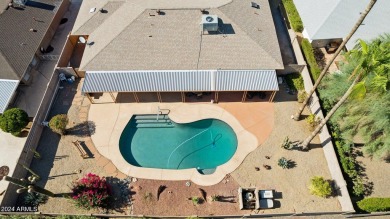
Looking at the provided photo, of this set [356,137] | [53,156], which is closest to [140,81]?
[53,156]

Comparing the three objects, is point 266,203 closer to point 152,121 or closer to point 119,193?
point 119,193

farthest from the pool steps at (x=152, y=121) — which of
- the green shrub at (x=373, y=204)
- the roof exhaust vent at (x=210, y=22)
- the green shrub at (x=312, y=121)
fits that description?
the green shrub at (x=373, y=204)

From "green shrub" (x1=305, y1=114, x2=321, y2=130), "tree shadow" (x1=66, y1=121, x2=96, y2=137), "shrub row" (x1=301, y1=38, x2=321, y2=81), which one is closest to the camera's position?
"green shrub" (x1=305, y1=114, x2=321, y2=130)

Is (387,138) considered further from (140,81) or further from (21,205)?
(21,205)

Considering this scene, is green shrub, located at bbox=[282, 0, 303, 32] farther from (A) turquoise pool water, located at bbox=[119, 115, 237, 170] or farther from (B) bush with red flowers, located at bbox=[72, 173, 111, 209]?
(B) bush with red flowers, located at bbox=[72, 173, 111, 209]

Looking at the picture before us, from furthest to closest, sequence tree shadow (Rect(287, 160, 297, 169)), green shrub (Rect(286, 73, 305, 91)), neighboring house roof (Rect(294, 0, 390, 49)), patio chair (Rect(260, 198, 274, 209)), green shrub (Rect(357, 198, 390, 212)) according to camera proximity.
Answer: neighboring house roof (Rect(294, 0, 390, 49))
green shrub (Rect(286, 73, 305, 91))
tree shadow (Rect(287, 160, 297, 169))
patio chair (Rect(260, 198, 274, 209))
green shrub (Rect(357, 198, 390, 212))

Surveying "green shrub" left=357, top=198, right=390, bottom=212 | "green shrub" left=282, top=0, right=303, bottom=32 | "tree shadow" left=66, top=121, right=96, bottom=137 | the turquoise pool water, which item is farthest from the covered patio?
"green shrub" left=357, top=198, right=390, bottom=212
